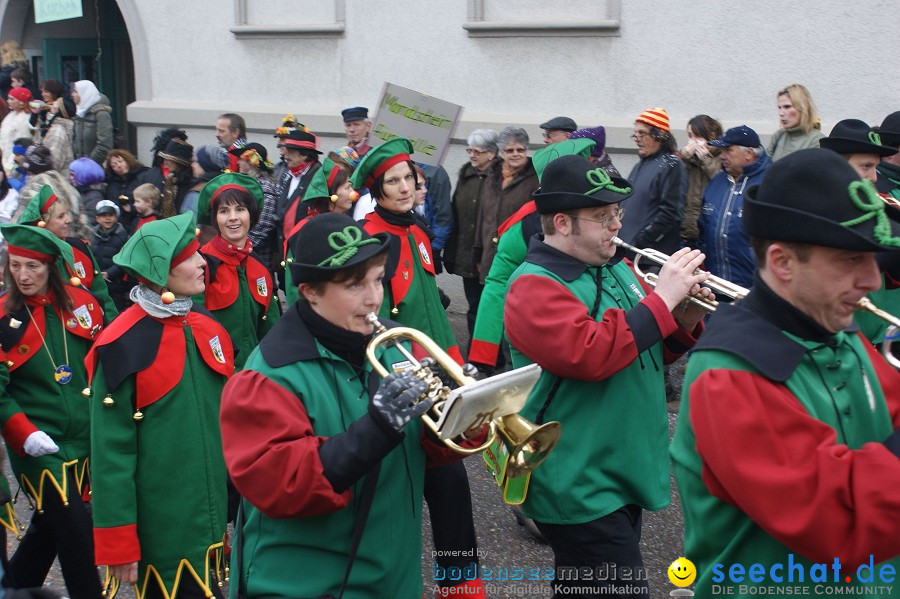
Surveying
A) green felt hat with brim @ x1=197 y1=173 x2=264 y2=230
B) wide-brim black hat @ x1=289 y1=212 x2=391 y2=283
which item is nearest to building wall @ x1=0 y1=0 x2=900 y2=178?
green felt hat with brim @ x1=197 y1=173 x2=264 y2=230

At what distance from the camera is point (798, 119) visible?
25.9 ft

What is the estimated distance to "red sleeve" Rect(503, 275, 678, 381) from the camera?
3.72m

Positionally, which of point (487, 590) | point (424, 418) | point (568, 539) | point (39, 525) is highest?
point (424, 418)

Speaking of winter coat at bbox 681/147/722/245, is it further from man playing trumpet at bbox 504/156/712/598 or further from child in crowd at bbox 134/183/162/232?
child in crowd at bbox 134/183/162/232

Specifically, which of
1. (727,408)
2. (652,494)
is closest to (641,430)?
(652,494)

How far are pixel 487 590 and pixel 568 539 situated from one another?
153cm

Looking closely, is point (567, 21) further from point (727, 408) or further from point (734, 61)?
point (727, 408)

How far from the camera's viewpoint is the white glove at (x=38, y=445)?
15.2 feet

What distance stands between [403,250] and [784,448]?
324 cm

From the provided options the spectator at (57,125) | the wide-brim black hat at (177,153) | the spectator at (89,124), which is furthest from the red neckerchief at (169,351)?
the spectator at (89,124)

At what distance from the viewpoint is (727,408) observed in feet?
8.04

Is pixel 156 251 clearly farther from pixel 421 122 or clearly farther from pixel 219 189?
pixel 421 122

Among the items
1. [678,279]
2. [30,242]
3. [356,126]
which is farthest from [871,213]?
[356,126]

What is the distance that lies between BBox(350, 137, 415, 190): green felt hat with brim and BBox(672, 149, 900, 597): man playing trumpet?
3166 mm
